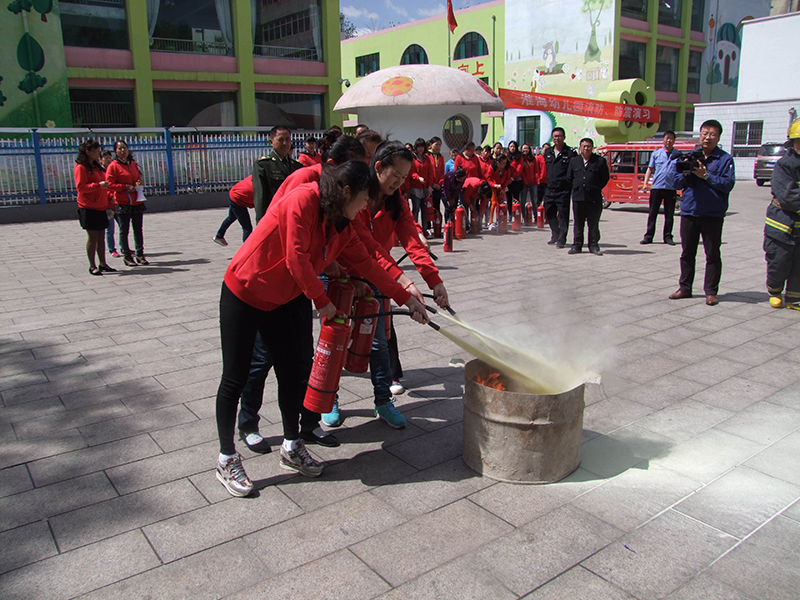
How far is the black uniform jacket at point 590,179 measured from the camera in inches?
416

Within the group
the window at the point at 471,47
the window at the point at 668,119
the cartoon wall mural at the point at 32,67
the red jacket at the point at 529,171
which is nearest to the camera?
the red jacket at the point at 529,171

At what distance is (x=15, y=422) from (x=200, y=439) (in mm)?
1325

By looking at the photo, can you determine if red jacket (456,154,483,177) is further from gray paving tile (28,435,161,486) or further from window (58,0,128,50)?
window (58,0,128,50)

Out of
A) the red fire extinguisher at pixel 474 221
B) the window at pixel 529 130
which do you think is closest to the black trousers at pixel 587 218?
the red fire extinguisher at pixel 474 221

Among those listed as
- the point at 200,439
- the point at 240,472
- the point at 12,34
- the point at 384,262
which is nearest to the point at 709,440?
the point at 384,262

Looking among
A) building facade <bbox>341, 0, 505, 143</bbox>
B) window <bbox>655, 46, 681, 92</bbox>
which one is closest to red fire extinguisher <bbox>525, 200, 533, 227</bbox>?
building facade <bbox>341, 0, 505, 143</bbox>

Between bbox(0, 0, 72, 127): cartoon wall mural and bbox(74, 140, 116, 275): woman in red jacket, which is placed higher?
bbox(0, 0, 72, 127): cartoon wall mural

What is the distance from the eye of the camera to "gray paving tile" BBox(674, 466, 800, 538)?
3.12 metres

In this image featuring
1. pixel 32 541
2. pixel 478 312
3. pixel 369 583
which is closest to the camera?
pixel 369 583

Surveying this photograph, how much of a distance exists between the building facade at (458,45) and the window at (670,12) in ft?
28.9

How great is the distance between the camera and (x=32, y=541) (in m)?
2.99

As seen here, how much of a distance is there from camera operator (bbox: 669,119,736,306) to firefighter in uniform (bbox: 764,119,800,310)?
485 mm

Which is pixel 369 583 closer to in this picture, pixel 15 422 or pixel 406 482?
pixel 406 482

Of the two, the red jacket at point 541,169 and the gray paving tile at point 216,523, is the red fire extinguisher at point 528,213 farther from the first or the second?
the gray paving tile at point 216,523
